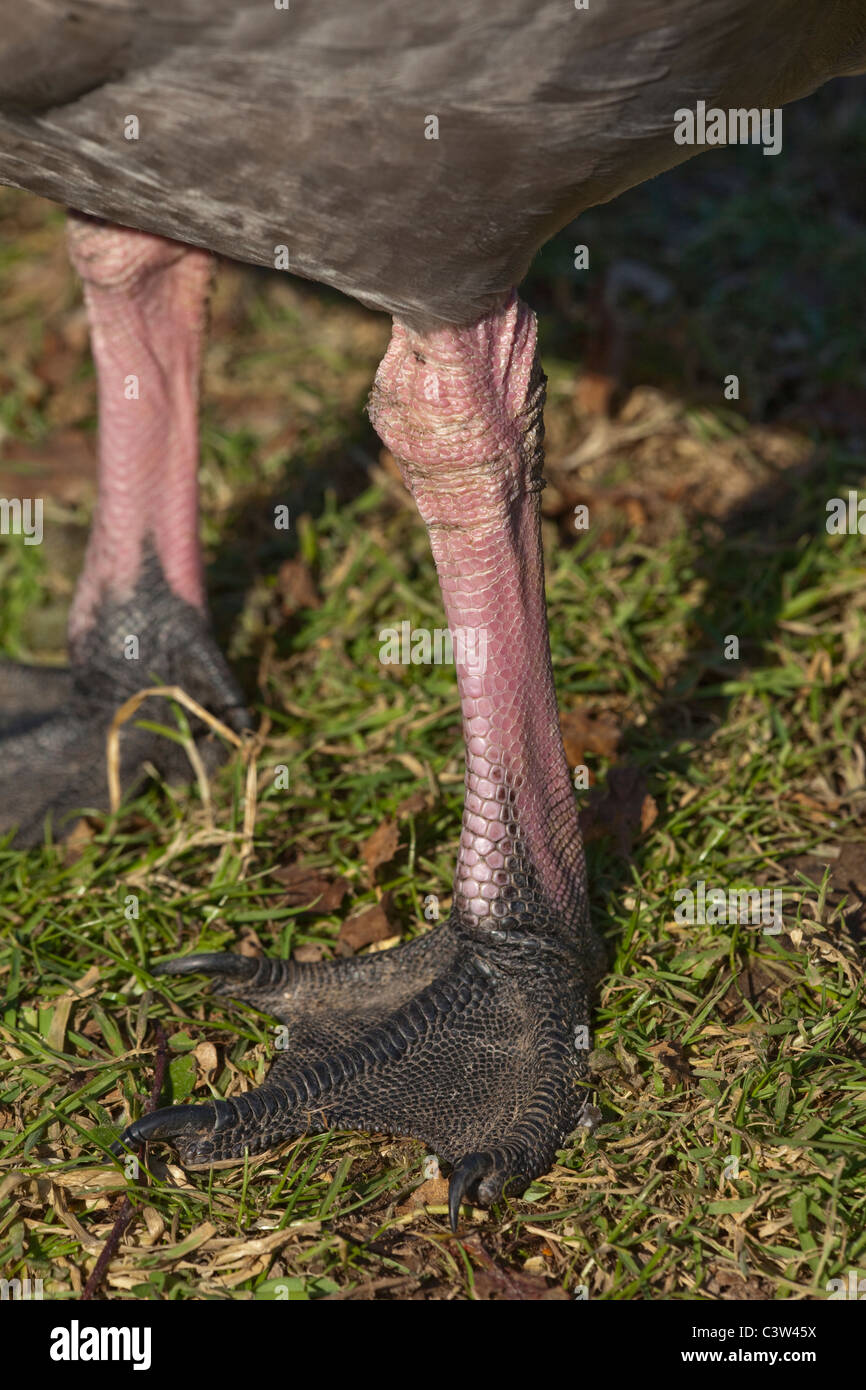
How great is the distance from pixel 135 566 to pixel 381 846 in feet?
3.15

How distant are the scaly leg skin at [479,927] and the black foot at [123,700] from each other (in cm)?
77

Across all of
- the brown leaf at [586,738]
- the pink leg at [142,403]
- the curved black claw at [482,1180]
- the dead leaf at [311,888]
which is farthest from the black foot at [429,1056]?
the pink leg at [142,403]

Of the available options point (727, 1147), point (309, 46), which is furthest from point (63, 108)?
point (727, 1147)

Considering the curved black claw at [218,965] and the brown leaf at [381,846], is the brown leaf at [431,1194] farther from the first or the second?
the brown leaf at [381,846]

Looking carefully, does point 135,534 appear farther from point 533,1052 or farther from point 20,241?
point 20,241

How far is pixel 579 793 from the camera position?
336cm

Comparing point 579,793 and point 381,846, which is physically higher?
point 579,793

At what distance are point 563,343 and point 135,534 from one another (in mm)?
2153

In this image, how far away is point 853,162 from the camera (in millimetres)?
5820

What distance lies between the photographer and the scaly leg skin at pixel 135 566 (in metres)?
3.49

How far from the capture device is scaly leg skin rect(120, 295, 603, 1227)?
8.64 feet

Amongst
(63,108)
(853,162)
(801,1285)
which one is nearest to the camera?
(63,108)

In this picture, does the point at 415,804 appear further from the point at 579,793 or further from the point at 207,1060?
the point at 207,1060

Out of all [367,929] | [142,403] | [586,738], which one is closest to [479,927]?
[367,929]
